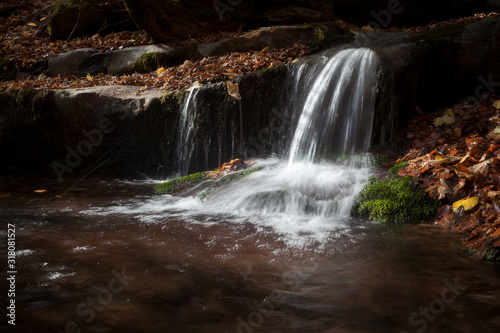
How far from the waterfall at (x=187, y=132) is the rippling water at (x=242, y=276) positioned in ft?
8.97

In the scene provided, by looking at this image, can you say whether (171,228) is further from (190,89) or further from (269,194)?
(190,89)

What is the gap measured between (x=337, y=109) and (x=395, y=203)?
7.19 feet

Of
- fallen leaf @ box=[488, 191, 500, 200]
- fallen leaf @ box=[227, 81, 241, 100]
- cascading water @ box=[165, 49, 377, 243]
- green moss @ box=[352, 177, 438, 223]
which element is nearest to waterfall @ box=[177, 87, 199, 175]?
fallen leaf @ box=[227, 81, 241, 100]

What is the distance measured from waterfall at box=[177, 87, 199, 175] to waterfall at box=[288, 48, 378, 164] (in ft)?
6.55

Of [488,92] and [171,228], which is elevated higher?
[488,92]

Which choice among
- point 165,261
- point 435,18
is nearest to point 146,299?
point 165,261

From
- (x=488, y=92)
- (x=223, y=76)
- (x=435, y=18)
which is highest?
(x=435, y=18)

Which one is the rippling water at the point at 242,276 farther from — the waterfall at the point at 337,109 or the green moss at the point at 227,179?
the waterfall at the point at 337,109

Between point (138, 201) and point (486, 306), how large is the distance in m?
4.35

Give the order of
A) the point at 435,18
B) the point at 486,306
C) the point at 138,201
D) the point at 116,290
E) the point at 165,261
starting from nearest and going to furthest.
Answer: the point at 486,306 < the point at 116,290 < the point at 165,261 < the point at 138,201 < the point at 435,18

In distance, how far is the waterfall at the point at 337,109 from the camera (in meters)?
5.65

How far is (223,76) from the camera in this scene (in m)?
7.19

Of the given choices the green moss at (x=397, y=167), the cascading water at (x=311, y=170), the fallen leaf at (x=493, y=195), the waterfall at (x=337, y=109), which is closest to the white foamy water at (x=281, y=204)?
the cascading water at (x=311, y=170)

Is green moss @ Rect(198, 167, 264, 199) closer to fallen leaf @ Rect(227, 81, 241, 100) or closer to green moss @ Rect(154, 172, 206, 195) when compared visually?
green moss @ Rect(154, 172, 206, 195)
